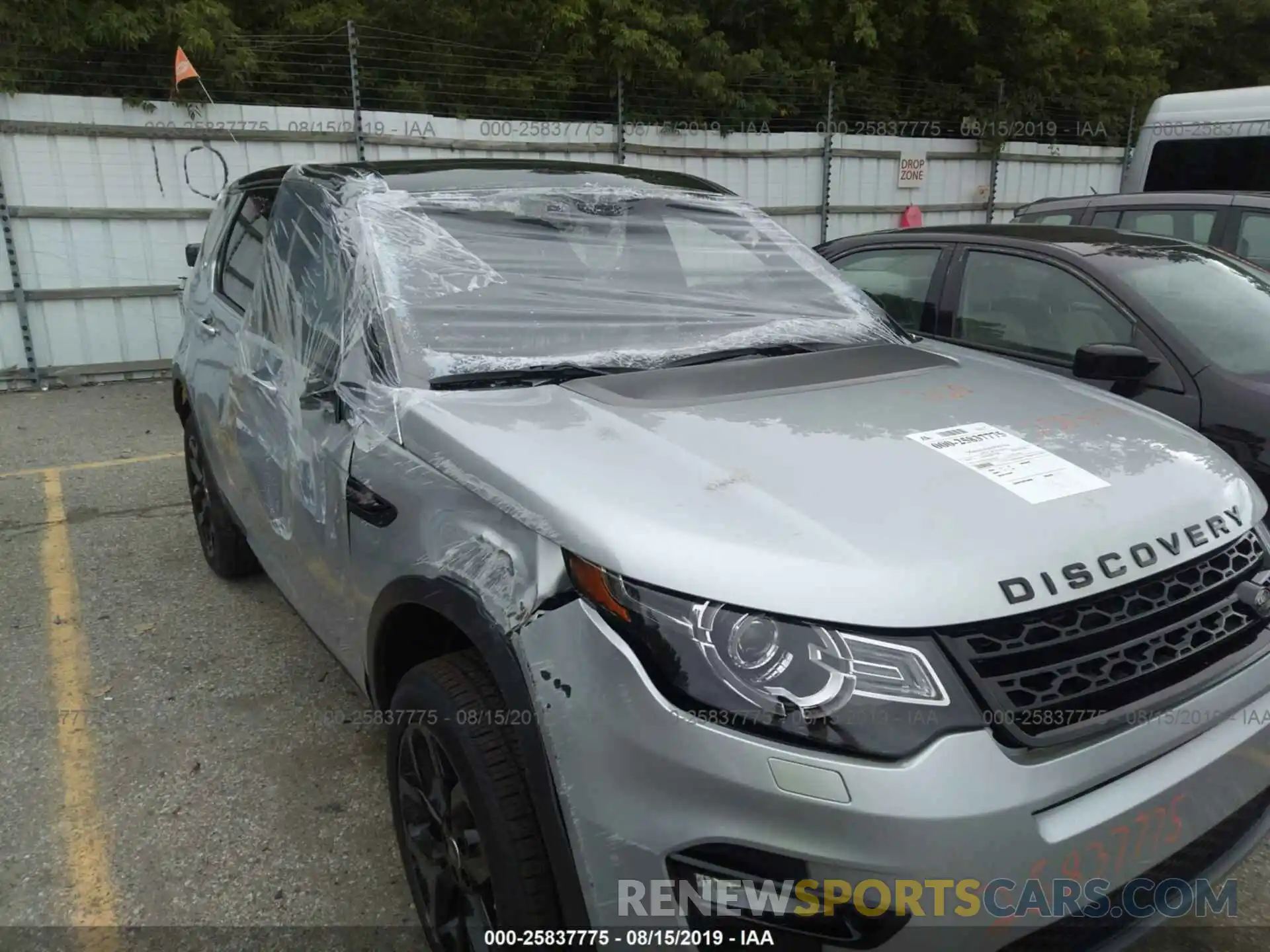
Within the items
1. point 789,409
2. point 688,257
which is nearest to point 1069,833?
point 789,409

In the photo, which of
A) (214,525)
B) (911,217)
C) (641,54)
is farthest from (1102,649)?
(911,217)

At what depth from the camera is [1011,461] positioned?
1911 mm

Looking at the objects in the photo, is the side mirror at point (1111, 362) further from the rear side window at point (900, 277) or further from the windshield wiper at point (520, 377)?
the windshield wiper at point (520, 377)

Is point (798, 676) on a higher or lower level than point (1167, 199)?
lower

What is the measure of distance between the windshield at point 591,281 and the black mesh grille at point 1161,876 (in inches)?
60.1

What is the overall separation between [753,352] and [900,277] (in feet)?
7.64

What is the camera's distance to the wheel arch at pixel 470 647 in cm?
160

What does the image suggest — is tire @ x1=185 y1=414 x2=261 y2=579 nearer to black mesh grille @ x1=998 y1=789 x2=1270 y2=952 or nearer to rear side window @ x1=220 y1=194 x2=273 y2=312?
rear side window @ x1=220 y1=194 x2=273 y2=312

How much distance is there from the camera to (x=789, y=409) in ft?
7.06

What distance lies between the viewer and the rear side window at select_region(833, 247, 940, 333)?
14.8 feet

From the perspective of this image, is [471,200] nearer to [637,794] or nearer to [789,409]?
[789,409]

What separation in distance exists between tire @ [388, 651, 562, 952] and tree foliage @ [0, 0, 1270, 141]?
7745 mm

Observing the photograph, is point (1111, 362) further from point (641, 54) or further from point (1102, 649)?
point (641, 54)

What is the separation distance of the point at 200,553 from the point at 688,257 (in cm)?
286
